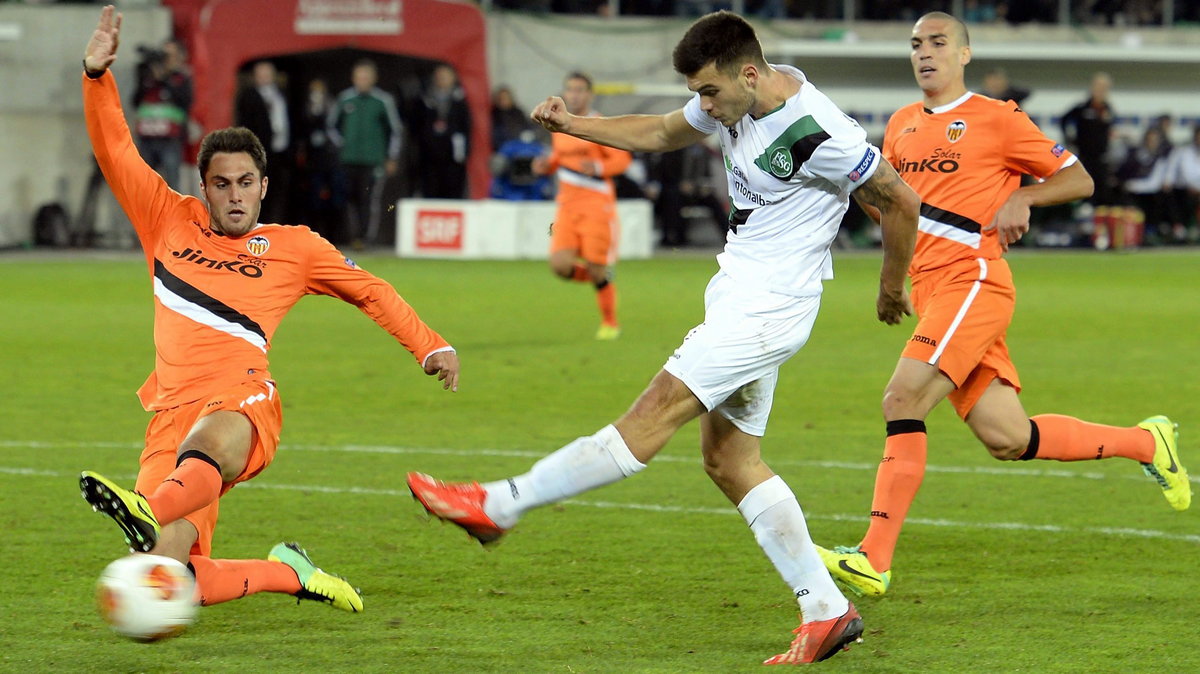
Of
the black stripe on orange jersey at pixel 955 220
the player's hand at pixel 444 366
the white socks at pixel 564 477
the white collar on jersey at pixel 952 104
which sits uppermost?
the white collar on jersey at pixel 952 104

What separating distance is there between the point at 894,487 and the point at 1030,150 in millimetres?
1552

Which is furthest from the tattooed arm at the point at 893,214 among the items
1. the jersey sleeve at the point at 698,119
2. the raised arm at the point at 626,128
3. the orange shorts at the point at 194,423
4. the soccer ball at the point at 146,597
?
the soccer ball at the point at 146,597

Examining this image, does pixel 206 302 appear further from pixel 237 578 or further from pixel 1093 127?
pixel 1093 127

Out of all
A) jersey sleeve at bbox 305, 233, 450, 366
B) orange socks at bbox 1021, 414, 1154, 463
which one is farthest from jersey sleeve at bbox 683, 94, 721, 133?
orange socks at bbox 1021, 414, 1154, 463

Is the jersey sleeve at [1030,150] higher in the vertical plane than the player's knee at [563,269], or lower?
higher

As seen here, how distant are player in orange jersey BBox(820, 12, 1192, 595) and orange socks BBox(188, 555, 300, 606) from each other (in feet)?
6.94

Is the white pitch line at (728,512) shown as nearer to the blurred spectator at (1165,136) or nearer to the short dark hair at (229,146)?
the short dark hair at (229,146)

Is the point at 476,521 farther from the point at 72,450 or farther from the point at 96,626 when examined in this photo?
the point at 72,450

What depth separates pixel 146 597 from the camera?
4.54m

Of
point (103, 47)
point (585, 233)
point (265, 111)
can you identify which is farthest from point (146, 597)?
point (265, 111)

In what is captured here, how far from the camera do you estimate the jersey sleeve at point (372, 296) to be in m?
5.53

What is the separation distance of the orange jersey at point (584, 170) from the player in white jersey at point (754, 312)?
9.85m

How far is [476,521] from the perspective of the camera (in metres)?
4.76

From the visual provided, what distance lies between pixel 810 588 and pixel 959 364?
1.54 m
